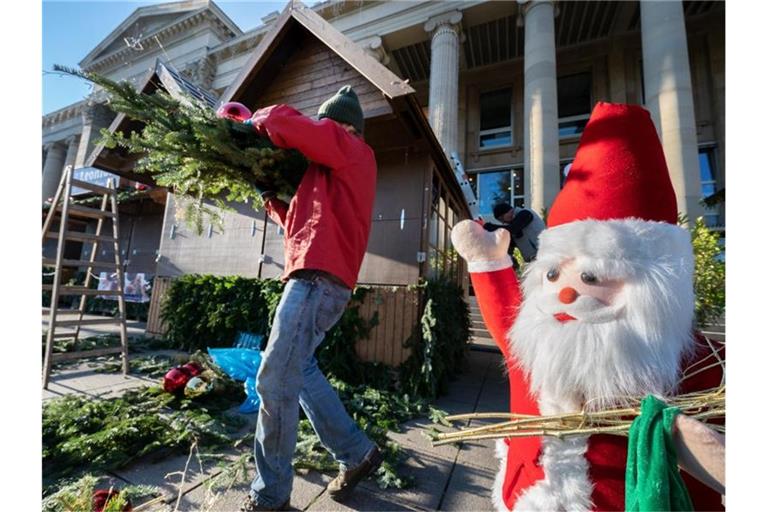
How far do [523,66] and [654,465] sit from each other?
17.8m

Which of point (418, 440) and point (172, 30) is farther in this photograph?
point (172, 30)

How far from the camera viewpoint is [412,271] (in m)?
4.42

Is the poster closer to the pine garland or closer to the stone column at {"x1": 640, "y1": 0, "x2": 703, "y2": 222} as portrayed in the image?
the pine garland

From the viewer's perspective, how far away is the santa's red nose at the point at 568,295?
39.4 inches

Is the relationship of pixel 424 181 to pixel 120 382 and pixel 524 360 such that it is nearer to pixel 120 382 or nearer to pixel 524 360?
pixel 524 360

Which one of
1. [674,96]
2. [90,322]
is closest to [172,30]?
[90,322]

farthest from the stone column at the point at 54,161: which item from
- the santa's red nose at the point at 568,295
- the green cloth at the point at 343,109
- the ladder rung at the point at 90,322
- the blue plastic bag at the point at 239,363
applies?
the santa's red nose at the point at 568,295

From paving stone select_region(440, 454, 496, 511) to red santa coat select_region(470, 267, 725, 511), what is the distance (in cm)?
85

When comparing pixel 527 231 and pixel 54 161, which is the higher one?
pixel 54 161

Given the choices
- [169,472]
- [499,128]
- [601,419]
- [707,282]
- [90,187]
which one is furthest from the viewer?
[499,128]

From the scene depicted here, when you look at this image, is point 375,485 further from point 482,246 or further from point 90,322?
point 90,322

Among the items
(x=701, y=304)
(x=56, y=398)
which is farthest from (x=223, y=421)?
(x=701, y=304)

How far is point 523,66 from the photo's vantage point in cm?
1491

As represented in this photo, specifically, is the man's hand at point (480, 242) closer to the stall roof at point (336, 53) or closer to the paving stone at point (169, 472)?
A: the paving stone at point (169, 472)
